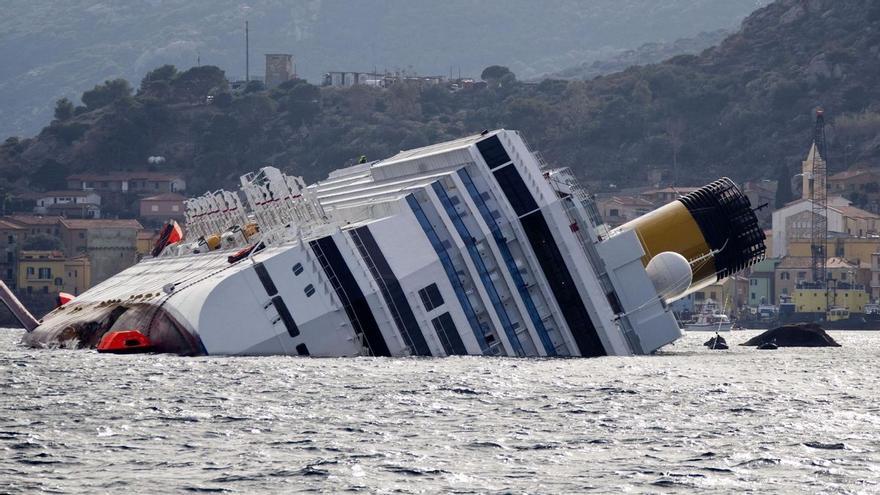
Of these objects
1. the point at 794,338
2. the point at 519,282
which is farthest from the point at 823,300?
the point at 519,282

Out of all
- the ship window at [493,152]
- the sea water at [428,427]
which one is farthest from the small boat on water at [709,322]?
the sea water at [428,427]

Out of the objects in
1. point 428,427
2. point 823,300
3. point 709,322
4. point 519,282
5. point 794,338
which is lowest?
point 709,322

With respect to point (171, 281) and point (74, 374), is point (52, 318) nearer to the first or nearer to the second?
point (171, 281)

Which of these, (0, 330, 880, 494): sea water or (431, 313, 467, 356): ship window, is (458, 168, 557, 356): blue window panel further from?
(0, 330, 880, 494): sea water

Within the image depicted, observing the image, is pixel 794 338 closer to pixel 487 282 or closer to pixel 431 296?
pixel 487 282

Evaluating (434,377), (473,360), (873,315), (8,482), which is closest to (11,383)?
(434,377)

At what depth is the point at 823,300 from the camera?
195 m

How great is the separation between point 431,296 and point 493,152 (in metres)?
6.48

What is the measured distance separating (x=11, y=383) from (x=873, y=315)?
143 meters

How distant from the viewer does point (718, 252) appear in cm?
8531

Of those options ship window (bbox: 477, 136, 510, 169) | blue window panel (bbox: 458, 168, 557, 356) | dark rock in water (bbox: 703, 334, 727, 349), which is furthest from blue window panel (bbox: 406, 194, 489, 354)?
dark rock in water (bbox: 703, 334, 727, 349)

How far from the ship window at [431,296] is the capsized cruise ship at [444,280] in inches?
2.0

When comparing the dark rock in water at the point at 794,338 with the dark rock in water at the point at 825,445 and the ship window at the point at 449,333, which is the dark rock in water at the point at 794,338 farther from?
the dark rock in water at the point at 825,445

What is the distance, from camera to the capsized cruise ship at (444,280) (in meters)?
72.8
